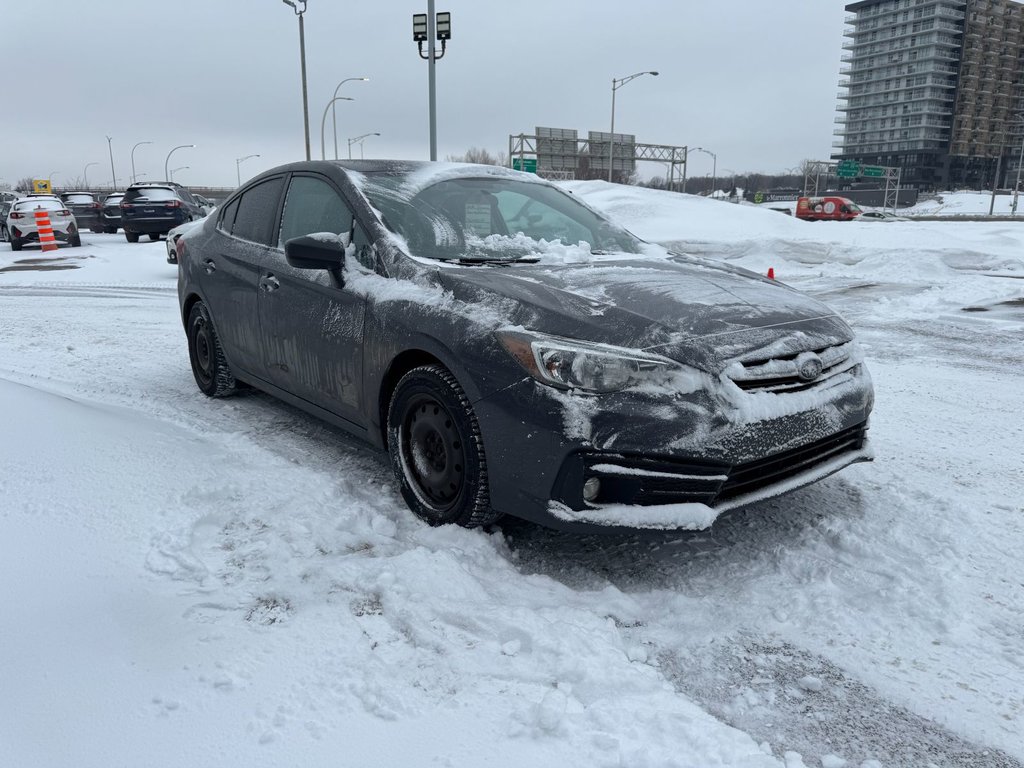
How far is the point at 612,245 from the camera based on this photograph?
4457 mm

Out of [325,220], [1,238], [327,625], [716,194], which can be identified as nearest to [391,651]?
[327,625]

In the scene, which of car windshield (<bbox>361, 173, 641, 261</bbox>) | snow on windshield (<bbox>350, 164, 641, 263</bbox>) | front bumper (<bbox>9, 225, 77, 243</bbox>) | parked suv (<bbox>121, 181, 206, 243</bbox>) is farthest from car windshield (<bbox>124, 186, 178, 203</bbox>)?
car windshield (<bbox>361, 173, 641, 261</bbox>)

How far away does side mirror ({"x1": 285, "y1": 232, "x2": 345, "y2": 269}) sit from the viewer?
3693mm

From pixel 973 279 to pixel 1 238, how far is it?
28.6 m

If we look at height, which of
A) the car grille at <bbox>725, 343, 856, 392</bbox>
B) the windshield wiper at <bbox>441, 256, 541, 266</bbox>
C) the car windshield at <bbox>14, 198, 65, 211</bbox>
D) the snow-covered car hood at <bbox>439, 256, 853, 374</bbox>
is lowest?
the car grille at <bbox>725, 343, 856, 392</bbox>

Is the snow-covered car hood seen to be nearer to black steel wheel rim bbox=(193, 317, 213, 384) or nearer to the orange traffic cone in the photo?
black steel wheel rim bbox=(193, 317, 213, 384)

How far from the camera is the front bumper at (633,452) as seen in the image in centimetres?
278

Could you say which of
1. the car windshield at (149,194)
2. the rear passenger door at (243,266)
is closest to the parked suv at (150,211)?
the car windshield at (149,194)

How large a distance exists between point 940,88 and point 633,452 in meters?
133

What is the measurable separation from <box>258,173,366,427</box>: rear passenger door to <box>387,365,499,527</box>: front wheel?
1.32ft

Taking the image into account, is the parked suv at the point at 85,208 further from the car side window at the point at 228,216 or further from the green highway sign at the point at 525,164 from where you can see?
the car side window at the point at 228,216

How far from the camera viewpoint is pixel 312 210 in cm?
438

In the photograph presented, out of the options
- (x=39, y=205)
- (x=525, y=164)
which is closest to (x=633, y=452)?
(x=39, y=205)

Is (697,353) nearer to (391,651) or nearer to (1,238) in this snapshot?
(391,651)
